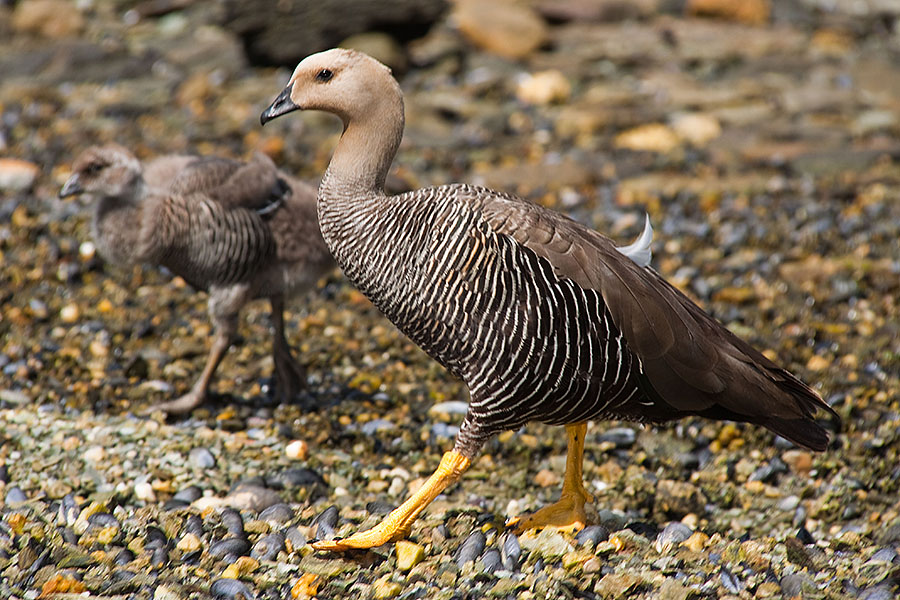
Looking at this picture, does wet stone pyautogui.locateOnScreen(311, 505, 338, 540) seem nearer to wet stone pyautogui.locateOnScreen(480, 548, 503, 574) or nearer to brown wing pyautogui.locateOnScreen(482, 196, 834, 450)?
wet stone pyautogui.locateOnScreen(480, 548, 503, 574)

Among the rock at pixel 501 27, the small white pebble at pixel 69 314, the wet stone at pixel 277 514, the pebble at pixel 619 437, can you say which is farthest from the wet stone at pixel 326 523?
the rock at pixel 501 27

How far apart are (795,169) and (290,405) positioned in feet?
19.0

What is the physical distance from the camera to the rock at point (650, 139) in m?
10.5

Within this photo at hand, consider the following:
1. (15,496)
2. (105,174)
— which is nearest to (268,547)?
(15,496)

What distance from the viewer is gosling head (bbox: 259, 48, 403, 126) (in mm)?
4930

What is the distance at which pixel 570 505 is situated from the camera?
5.08 metres

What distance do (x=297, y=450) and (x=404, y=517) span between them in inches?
51.8

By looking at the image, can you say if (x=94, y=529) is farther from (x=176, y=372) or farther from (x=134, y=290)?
(x=134, y=290)

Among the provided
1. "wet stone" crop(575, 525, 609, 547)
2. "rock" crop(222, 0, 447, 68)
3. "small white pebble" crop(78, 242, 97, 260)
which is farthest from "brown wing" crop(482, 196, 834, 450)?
"rock" crop(222, 0, 447, 68)

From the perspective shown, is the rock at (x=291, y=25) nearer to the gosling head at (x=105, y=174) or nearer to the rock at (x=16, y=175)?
the rock at (x=16, y=175)

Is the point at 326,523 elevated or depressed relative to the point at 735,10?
elevated

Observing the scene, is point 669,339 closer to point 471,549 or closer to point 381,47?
point 471,549

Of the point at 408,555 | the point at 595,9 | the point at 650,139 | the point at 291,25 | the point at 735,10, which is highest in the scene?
the point at 291,25

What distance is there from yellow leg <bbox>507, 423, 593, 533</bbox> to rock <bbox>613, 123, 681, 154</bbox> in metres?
5.84
